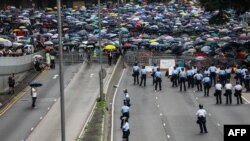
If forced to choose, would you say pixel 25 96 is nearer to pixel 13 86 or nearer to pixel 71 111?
pixel 13 86

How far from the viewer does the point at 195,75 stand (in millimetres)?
47781

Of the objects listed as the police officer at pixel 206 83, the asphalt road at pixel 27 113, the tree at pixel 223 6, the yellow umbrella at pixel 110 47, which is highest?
the tree at pixel 223 6

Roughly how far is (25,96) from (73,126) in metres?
12.4

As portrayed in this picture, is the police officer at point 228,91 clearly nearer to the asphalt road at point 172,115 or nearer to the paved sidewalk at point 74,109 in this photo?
the asphalt road at point 172,115

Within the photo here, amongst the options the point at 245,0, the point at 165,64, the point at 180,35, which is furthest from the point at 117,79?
the point at 180,35

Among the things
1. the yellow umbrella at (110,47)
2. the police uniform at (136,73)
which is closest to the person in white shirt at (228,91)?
the police uniform at (136,73)

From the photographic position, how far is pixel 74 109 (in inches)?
1713

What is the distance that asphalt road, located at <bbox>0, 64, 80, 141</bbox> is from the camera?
3766 cm

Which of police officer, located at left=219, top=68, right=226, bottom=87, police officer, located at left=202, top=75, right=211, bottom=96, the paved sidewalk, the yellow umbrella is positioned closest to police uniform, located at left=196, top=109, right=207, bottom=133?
the paved sidewalk

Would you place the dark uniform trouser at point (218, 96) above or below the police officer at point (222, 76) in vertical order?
below

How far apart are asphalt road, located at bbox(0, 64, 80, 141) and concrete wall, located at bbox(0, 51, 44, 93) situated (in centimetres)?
169

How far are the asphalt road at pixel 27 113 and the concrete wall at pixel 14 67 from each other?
Result: 5.56 feet

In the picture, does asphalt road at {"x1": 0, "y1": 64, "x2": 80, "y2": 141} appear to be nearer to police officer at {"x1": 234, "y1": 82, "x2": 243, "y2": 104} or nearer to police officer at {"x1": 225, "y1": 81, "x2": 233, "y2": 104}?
police officer at {"x1": 225, "y1": 81, "x2": 233, "y2": 104}

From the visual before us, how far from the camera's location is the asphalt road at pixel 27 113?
3766 cm
